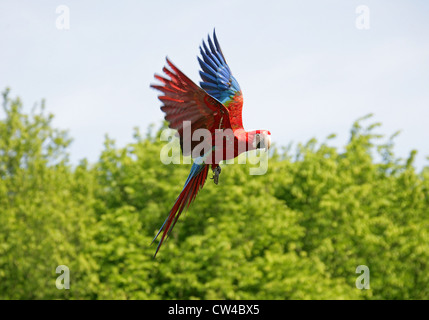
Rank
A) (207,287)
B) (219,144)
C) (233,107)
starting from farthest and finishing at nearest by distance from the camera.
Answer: (207,287)
(233,107)
(219,144)

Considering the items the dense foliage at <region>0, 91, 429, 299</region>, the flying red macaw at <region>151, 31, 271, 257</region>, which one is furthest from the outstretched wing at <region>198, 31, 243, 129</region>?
the dense foliage at <region>0, 91, 429, 299</region>

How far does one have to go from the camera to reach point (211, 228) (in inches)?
934

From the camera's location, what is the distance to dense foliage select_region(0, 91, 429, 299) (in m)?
23.6

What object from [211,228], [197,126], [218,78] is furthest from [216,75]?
[211,228]

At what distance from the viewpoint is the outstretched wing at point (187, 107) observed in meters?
4.15

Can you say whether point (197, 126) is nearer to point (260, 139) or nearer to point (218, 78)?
point (260, 139)

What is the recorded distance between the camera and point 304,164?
1141 inches

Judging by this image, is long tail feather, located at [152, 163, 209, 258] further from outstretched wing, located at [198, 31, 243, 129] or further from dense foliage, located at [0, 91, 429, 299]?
dense foliage, located at [0, 91, 429, 299]

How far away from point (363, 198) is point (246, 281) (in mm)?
8821

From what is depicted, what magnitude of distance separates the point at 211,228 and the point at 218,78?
707 inches

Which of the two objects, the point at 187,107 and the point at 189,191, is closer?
the point at 187,107
